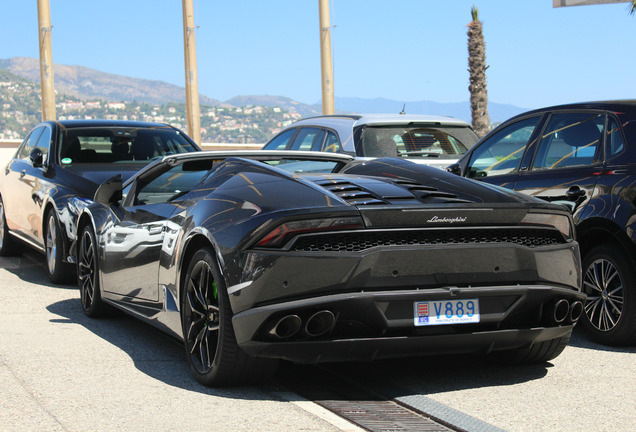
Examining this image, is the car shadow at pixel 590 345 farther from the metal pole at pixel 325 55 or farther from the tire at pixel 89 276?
the metal pole at pixel 325 55

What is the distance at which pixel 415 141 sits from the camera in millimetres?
10969

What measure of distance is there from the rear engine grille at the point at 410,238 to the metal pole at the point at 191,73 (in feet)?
74.9

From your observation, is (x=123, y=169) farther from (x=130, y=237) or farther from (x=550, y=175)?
(x=550, y=175)

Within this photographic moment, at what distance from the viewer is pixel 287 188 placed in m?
5.16

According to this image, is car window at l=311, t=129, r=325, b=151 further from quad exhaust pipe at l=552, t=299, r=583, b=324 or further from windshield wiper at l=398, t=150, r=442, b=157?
quad exhaust pipe at l=552, t=299, r=583, b=324

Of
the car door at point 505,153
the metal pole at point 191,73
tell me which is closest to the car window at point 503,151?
the car door at point 505,153

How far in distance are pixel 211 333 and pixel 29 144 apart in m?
7.35

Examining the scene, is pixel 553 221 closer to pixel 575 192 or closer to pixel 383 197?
pixel 383 197

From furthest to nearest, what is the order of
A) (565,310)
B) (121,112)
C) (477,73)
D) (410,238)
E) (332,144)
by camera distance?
(121,112)
(477,73)
(332,144)
(565,310)
(410,238)

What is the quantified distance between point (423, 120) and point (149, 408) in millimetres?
7013

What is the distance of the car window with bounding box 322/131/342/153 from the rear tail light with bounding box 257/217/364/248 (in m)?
6.22

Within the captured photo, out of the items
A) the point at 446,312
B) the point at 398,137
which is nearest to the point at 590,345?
the point at 446,312

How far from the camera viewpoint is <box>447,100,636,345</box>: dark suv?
6.40m

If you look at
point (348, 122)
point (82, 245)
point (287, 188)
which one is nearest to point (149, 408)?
point (287, 188)
